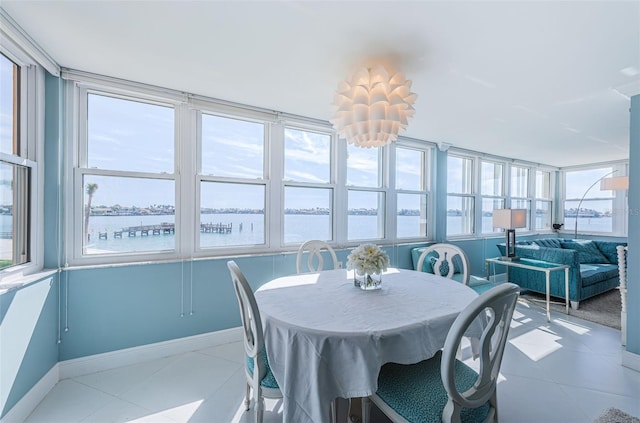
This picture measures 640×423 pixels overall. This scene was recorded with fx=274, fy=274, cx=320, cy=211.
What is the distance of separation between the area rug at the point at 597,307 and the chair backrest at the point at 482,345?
10.2 feet

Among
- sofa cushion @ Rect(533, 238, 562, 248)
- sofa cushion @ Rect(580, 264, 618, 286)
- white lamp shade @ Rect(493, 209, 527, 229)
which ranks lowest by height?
sofa cushion @ Rect(580, 264, 618, 286)

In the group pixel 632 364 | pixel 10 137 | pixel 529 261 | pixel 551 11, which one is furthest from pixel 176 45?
pixel 529 261

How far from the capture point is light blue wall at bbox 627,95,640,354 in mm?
2186

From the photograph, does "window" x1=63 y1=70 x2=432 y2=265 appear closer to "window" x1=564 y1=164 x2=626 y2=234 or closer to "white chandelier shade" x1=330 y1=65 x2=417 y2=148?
"white chandelier shade" x1=330 y1=65 x2=417 y2=148

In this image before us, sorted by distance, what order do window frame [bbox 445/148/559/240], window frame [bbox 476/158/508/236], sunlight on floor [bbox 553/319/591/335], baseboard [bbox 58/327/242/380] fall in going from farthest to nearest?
window frame [bbox 476/158/508/236] → window frame [bbox 445/148/559/240] → sunlight on floor [bbox 553/319/591/335] → baseboard [bbox 58/327/242/380]

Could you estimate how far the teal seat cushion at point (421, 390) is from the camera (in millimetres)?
1128

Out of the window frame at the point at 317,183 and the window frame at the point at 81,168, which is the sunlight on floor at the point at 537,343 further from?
the window frame at the point at 81,168

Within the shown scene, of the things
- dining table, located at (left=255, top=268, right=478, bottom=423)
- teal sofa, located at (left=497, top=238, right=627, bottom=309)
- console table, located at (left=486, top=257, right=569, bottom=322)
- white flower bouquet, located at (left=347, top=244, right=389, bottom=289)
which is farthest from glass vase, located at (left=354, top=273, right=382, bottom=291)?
teal sofa, located at (left=497, top=238, right=627, bottom=309)

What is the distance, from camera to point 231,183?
2.87 metres

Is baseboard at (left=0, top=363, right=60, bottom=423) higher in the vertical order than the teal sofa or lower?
lower

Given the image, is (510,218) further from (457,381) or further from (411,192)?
(457,381)

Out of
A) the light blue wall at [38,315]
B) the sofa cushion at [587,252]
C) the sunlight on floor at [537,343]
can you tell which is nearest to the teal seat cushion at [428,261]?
the sunlight on floor at [537,343]

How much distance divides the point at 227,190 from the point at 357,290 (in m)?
1.76

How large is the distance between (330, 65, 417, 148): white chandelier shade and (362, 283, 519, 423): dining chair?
1.13 m
